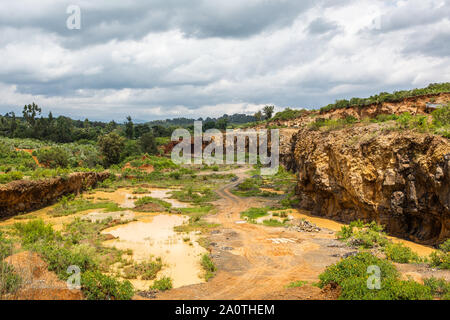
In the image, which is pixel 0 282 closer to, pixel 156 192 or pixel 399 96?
pixel 156 192

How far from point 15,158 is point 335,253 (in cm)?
3643

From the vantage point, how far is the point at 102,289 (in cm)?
738

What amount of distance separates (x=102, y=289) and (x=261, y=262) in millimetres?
5922

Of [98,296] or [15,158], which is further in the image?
[15,158]

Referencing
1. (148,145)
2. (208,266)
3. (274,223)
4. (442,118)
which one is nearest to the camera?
(208,266)

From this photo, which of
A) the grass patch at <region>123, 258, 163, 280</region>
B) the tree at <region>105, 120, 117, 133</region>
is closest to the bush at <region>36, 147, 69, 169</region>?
the grass patch at <region>123, 258, 163, 280</region>

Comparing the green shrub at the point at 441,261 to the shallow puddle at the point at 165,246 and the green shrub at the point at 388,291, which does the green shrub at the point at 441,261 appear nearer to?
the green shrub at the point at 388,291

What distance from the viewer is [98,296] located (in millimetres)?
7090

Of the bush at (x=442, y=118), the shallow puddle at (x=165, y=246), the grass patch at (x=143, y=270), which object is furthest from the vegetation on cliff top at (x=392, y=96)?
the grass patch at (x=143, y=270)

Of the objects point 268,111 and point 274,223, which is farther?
point 268,111

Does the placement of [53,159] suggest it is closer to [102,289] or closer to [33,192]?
[33,192]

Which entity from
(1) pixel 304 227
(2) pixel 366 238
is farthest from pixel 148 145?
(2) pixel 366 238

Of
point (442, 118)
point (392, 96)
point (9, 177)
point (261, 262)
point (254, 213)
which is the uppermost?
point (392, 96)
